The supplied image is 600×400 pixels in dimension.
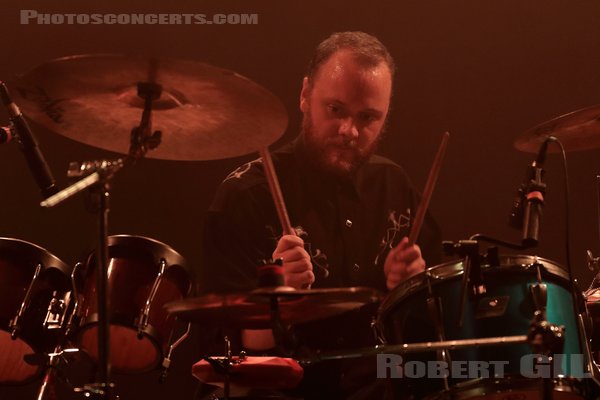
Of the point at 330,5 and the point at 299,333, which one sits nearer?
the point at 299,333

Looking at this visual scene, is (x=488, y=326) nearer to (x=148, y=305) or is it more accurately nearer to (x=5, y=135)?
(x=148, y=305)

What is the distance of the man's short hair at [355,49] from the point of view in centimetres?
347

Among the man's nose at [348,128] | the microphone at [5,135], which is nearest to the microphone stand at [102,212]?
the microphone at [5,135]

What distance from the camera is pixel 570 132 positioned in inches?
114

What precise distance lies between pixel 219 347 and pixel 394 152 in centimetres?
106

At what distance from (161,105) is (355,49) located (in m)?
1.23

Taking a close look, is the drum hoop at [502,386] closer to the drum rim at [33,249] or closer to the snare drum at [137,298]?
the snare drum at [137,298]

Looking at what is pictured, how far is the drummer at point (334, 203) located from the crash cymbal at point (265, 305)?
3.04 ft

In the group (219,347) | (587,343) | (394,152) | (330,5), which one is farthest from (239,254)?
(587,343)

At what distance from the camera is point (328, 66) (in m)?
3.46

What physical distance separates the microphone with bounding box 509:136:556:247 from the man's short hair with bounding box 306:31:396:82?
119 cm

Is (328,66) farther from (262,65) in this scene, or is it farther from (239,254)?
(239,254)

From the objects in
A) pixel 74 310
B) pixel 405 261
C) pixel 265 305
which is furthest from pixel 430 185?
pixel 74 310

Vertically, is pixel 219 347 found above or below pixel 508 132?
below
